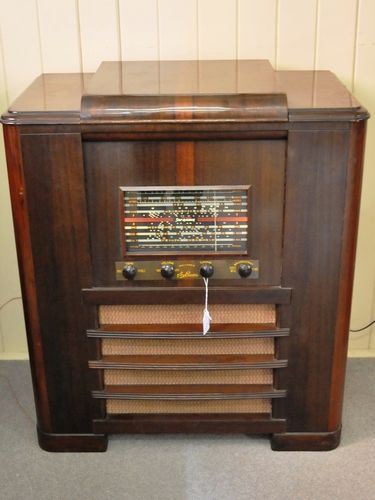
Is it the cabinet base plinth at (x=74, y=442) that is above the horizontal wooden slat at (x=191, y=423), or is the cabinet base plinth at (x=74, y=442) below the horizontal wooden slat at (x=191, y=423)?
below

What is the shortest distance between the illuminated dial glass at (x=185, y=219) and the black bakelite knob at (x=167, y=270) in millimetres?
31

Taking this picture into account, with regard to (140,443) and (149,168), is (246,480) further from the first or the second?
(149,168)

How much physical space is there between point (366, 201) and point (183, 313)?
65 cm

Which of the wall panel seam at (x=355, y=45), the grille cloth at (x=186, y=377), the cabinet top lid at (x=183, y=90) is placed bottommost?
the grille cloth at (x=186, y=377)

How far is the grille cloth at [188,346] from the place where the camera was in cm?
142

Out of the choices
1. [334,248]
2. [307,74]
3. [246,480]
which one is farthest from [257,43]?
[246,480]

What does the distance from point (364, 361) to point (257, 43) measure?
91cm

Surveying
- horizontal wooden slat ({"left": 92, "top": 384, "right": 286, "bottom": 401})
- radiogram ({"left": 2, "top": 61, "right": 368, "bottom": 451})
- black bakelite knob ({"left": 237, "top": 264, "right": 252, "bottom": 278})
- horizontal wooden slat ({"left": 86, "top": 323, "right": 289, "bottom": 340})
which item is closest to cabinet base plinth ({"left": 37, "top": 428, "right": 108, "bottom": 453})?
radiogram ({"left": 2, "top": 61, "right": 368, "bottom": 451})

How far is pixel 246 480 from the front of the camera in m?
1.40

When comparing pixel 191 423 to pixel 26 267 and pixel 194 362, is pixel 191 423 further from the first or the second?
pixel 26 267

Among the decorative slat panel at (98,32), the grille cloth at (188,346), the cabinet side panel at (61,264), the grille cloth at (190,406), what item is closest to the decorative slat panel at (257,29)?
the decorative slat panel at (98,32)

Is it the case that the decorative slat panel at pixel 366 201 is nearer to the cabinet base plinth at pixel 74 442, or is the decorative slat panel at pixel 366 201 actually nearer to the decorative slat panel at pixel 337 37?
the decorative slat panel at pixel 337 37

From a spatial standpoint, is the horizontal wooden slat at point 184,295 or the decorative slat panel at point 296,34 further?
the decorative slat panel at point 296,34

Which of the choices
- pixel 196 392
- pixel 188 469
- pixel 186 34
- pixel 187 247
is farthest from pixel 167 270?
pixel 186 34
